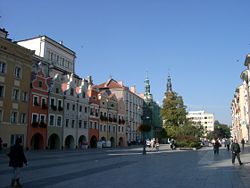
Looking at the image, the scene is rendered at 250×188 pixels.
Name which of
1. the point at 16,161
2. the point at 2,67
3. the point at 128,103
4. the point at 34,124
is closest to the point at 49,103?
the point at 34,124

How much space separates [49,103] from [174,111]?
32340 millimetres

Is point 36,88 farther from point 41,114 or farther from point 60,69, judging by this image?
A: point 60,69

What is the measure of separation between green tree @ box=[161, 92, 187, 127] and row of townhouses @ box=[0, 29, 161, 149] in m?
12.4

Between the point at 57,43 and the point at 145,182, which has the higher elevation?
the point at 57,43

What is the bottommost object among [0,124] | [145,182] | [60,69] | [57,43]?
[145,182]

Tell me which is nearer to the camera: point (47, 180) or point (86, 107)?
point (47, 180)

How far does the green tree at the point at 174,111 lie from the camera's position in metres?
75.9

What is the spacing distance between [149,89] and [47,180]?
112 metres

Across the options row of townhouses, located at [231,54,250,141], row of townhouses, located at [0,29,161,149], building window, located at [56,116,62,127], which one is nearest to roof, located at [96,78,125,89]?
row of townhouses, located at [0,29,161,149]

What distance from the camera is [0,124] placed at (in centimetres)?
4250

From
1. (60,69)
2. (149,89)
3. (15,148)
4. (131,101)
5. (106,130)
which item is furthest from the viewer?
(149,89)

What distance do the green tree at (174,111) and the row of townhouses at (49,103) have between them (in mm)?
12419

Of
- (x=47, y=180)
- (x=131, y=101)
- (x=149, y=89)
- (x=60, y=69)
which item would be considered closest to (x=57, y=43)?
(x=60, y=69)

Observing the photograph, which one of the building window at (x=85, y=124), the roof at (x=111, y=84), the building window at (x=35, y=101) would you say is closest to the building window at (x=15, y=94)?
the building window at (x=35, y=101)
